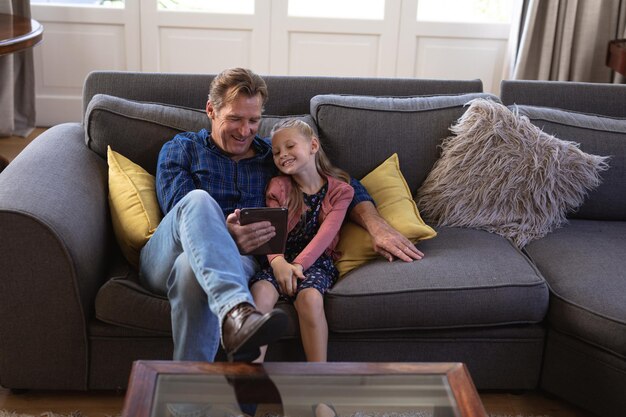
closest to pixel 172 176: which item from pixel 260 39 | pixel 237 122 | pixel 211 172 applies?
pixel 211 172

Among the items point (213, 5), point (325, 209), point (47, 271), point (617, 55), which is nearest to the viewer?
point (47, 271)

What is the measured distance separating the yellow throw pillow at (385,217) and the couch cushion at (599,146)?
0.53m

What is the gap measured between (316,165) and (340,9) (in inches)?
92.3

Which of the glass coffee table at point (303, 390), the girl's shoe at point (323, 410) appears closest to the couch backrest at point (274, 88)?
the glass coffee table at point (303, 390)

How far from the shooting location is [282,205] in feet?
7.34

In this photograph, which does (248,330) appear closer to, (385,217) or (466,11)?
(385,217)

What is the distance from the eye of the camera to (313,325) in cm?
201

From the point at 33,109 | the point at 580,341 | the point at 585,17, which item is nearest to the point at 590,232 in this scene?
the point at 580,341

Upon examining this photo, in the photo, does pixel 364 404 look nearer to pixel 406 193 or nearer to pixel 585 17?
pixel 406 193

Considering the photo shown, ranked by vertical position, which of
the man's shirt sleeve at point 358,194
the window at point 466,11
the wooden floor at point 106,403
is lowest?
the wooden floor at point 106,403

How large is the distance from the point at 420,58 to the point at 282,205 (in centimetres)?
255

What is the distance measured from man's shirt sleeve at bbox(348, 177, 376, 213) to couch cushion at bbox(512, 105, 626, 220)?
0.65 m

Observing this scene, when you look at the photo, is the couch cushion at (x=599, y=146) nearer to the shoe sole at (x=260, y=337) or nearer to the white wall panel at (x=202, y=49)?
the shoe sole at (x=260, y=337)

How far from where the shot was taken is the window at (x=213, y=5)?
172 inches
